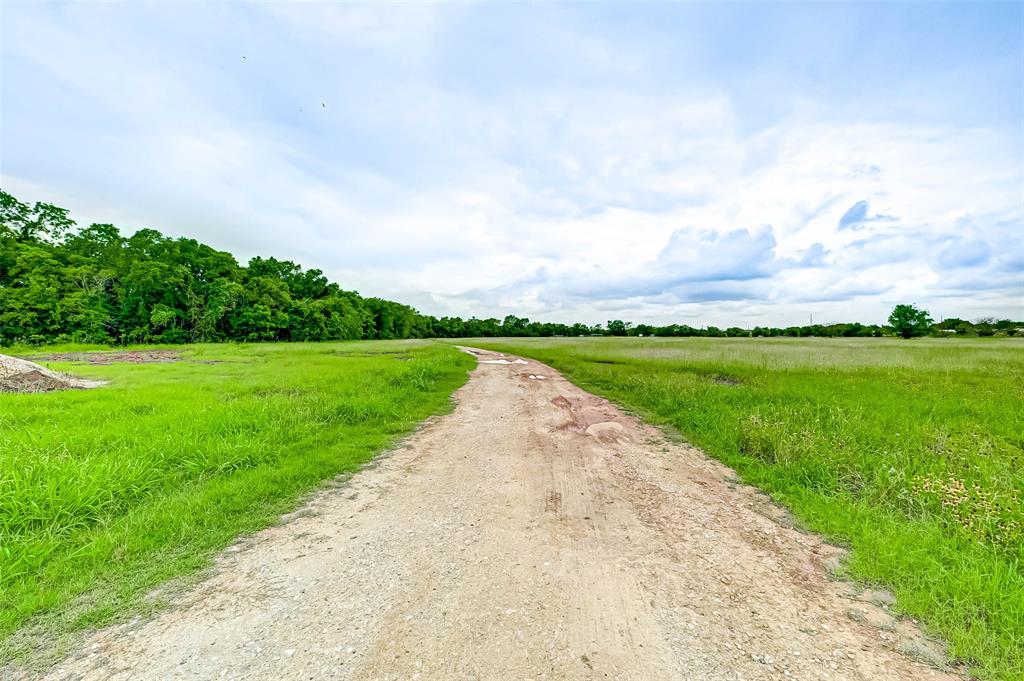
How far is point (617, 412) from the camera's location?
34.7 feet

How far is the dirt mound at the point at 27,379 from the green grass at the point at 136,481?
9.48ft

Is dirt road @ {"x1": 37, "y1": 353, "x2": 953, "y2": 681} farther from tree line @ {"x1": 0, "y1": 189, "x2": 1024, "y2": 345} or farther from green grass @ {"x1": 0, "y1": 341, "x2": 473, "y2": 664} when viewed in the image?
tree line @ {"x1": 0, "y1": 189, "x2": 1024, "y2": 345}

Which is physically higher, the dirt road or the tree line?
the tree line

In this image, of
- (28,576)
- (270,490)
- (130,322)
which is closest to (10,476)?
(28,576)

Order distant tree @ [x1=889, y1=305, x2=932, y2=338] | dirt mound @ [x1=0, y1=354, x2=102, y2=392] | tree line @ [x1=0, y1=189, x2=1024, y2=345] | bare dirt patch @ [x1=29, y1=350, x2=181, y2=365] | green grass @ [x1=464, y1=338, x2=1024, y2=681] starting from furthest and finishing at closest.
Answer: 1. distant tree @ [x1=889, y1=305, x2=932, y2=338]
2. tree line @ [x1=0, y1=189, x2=1024, y2=345]
3. bare dirt patch @ [x1=29, y1=350, x2=181, y2=365]
4. dirt mound @ [x1=0, y1=354, x2=102, y2=392]
5. green grass @ [x1=464, y1=338, x2=1024, y2=681]

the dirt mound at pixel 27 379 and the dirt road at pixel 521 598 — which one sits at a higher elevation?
the dirt mound at pixel 27 379

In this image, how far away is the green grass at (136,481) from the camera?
312 cm

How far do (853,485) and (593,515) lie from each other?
13.8ft

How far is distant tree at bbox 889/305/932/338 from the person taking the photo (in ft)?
222

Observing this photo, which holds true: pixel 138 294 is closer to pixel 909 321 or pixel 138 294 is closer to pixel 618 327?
pixel 618 327

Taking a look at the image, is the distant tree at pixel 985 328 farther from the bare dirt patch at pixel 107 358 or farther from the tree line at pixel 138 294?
the bare dirt patch at pixel 107 358

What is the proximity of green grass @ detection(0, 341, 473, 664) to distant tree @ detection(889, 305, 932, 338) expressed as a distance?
94.8 m

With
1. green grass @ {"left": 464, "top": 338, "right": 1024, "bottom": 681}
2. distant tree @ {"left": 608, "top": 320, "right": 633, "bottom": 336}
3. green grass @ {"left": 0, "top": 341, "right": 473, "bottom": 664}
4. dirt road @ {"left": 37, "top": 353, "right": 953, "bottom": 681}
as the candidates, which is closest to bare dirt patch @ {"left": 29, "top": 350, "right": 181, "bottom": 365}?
green grass @ {"left": 0, "top": 341, "right": 473, "bottom": 664}

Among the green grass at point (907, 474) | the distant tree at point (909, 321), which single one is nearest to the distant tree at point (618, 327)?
the distant tree at point (909, 321)
